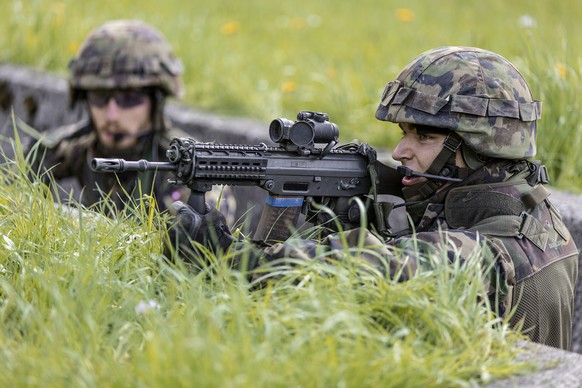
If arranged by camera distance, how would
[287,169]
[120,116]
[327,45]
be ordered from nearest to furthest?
[287,169] → [120,116] → [327,45]

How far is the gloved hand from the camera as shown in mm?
3098

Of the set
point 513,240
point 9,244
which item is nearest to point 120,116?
point 9,244

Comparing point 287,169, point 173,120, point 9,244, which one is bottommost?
point 173,120

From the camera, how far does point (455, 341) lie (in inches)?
105

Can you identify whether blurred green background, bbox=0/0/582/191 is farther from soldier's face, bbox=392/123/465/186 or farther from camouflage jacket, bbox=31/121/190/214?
soldier's face, bbox=392/123/465/186

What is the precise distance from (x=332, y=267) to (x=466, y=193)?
94 centimetres

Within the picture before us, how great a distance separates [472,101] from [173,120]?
3833 mm

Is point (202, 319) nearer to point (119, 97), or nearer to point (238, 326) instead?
point (238, 326)

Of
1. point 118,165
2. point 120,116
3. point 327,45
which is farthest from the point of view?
point 327,45

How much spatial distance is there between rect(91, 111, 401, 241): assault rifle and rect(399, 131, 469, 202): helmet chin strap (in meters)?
0.18

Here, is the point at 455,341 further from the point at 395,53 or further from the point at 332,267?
the point at 395,53

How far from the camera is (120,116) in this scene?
5848mm

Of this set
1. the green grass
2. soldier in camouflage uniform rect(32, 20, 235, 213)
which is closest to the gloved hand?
the green grass

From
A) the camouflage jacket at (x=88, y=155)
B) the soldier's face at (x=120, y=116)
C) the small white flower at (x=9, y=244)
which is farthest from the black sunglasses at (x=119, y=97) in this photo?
the small white flower at (x=9, y=244)
